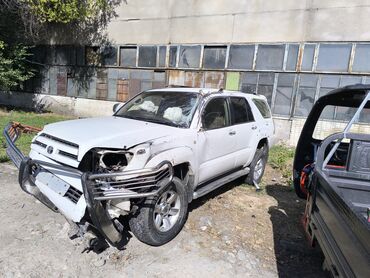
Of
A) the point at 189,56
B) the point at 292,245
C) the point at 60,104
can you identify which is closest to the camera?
the point at 292,245

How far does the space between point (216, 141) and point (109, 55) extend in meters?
10.9

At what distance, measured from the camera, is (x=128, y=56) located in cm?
1352

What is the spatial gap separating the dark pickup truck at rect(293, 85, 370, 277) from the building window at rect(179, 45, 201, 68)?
848cm

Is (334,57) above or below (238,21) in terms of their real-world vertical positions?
below

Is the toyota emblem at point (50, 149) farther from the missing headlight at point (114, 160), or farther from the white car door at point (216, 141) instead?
the white car door at point (216, 141)

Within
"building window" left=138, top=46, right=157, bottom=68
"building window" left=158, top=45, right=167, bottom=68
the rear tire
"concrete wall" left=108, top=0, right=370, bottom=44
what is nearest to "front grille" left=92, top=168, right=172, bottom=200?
the rear tire

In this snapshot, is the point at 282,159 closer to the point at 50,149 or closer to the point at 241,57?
the point at 241,57

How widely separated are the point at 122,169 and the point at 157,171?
1.30 ft

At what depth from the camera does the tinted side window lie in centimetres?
432

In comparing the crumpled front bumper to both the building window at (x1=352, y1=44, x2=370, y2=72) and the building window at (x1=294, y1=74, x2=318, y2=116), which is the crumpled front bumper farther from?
the building window at (x1=352, y1=44, x2=370, y2=72)

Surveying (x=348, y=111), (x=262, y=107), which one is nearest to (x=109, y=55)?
(x=262, y=107)

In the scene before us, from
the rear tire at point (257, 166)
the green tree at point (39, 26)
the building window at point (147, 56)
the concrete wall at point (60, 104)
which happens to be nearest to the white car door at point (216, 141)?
the rear tire at point (257, 166)

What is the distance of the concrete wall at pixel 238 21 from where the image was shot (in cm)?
969

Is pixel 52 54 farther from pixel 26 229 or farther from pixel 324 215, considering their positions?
pixel 324 215
